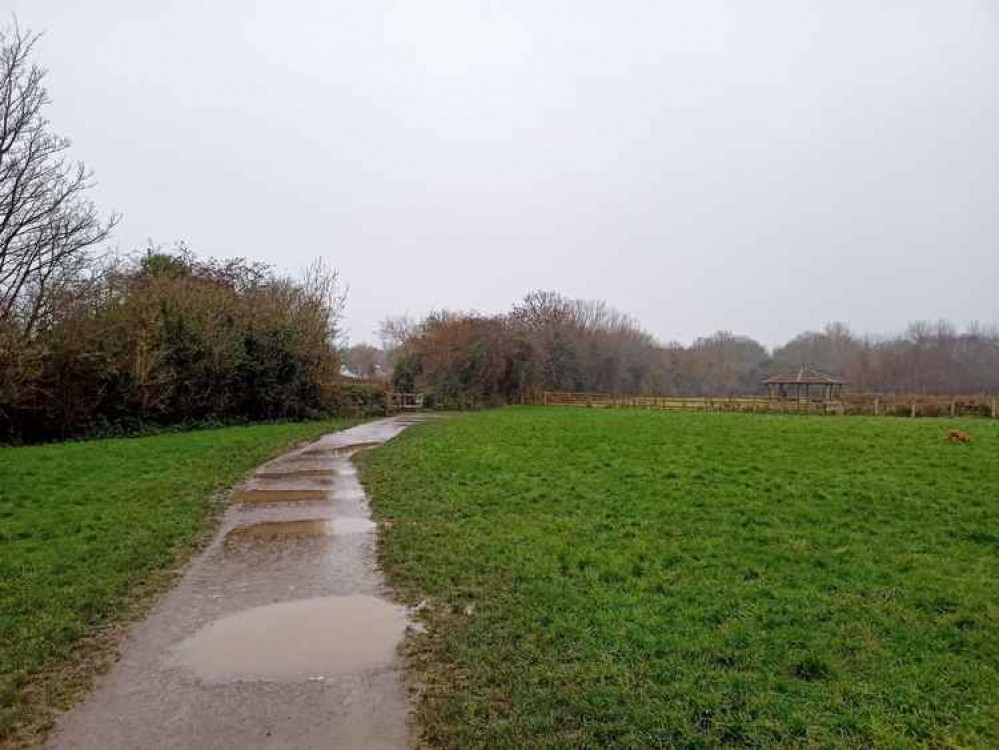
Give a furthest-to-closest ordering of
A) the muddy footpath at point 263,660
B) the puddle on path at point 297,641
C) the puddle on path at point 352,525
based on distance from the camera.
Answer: the puddle on path at point 352,525
the puddle on path at point 297,641
the muddy footpath at point 263,660

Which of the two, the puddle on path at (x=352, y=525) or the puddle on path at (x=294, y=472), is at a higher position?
the puddle on path at (x=294, y=472)

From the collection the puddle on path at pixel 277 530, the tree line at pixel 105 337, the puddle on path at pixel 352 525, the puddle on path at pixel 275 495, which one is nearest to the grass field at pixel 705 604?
the puddle on path at pixel 352 525

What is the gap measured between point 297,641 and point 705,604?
123 inches

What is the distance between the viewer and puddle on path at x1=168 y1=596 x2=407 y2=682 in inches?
161

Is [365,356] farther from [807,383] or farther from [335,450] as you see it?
[335,450]

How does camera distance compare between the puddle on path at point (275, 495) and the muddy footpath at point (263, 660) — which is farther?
the puddle on path at point (275, 495)

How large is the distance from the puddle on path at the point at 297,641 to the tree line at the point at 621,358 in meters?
34.4

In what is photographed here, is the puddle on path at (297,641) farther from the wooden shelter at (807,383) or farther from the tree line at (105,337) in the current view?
the wooden shelter at (807,383)

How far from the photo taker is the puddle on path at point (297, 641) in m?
4.08

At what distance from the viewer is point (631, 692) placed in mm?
3578

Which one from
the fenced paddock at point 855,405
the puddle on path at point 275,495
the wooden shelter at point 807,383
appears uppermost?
the wooden shelter at point 807,383

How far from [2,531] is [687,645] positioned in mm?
7466

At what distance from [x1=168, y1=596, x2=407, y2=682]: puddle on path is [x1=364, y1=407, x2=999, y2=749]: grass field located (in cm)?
36

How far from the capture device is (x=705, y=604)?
495 cm
